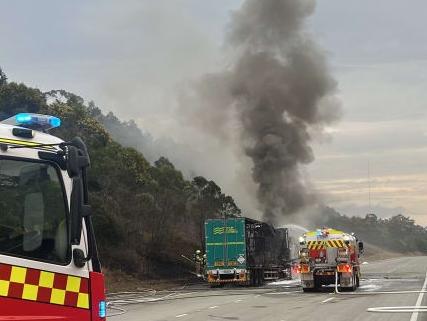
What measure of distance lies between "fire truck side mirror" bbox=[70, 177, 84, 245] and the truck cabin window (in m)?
0.09

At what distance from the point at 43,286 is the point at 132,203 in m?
28.2

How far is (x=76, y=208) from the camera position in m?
3.71

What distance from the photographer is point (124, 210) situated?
1241 inches

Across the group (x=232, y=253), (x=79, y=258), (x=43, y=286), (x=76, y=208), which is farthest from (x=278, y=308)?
(x=76, y=208)

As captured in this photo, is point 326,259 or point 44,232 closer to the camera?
point 44,232

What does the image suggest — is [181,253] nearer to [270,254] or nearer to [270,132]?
[270,254]

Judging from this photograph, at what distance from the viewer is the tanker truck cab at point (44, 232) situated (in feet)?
11.9

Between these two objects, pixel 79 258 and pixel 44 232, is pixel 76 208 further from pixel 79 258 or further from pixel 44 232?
pixel 79 258

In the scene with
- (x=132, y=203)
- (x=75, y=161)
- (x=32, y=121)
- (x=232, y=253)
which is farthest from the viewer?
(x=132, y=203)

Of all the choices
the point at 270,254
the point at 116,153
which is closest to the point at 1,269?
the point at 270,254

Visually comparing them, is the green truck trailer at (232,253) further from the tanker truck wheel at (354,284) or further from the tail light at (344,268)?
the tail light at (344,268)

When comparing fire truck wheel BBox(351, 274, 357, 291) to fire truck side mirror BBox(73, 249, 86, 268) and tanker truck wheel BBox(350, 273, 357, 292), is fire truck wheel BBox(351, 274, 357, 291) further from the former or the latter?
fire truck side mirror BBox(73, 249, 86, 268)

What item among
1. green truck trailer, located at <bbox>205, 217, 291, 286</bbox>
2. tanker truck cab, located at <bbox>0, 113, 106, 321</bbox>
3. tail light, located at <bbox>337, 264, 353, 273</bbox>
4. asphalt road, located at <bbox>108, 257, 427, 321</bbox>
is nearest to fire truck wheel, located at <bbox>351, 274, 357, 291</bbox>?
tail light, located at <bbox>337, 264, 353, 273</bbox>

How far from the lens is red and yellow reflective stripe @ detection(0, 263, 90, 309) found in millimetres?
3578
